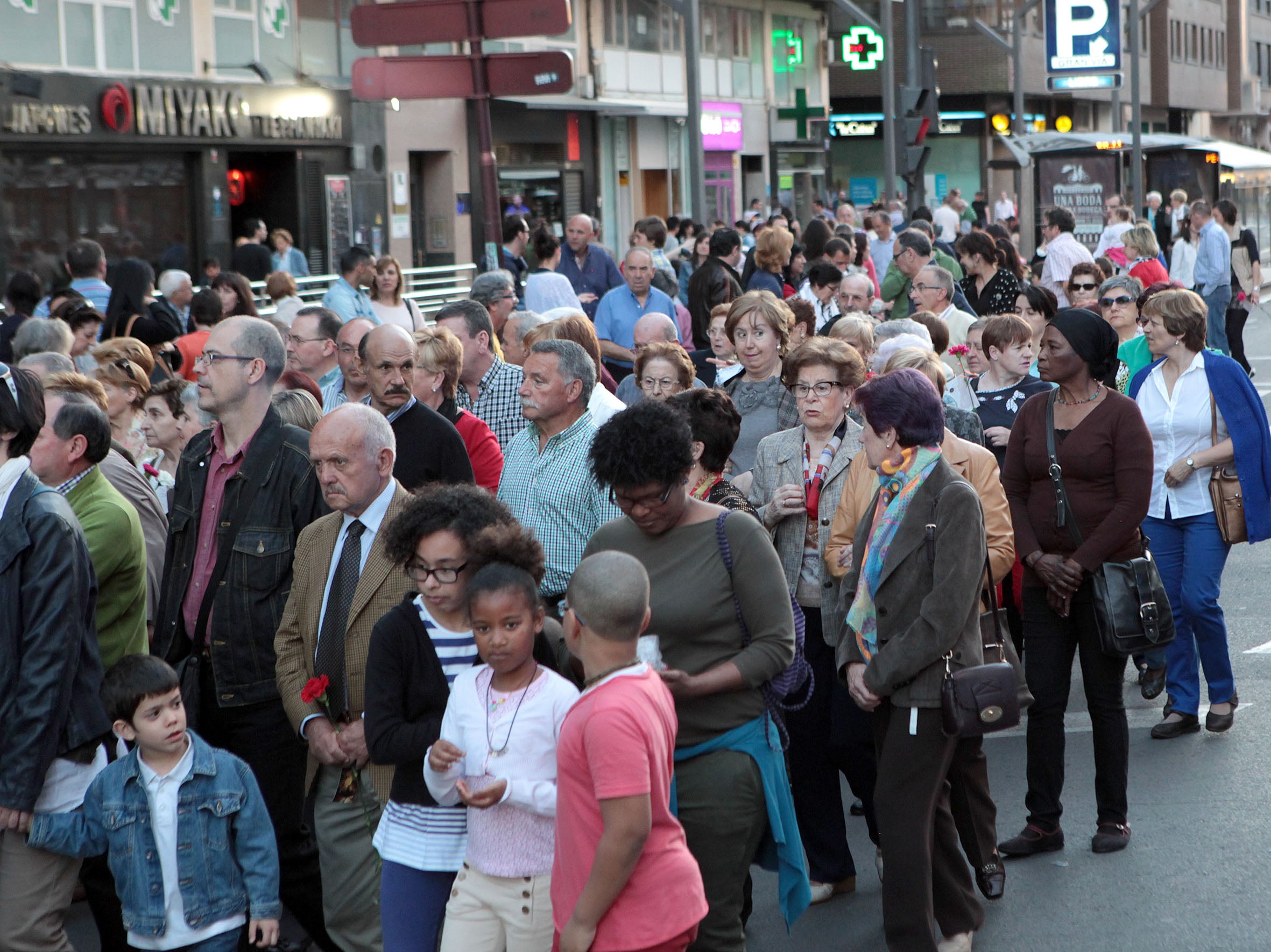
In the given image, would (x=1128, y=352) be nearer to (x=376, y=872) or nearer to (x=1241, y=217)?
(x=376, y=872)

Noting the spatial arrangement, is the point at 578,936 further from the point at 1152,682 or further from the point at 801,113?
the point at 801,113

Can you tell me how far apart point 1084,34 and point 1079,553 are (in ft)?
99.0

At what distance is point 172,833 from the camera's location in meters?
4.66

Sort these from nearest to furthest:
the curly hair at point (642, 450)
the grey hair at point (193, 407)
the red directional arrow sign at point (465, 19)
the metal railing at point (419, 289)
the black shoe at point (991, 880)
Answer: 1. the curly hair at point (642, 450)
2. the black shoe at point (991, 880)
3. the grey hair at point (193, 407)
4. the red directional arrow sign at point (465, 19)
5. the metal railing at point (419, 289)

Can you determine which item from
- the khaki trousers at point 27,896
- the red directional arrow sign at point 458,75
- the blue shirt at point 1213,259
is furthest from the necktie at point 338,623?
the blue shirt at point 1213,259

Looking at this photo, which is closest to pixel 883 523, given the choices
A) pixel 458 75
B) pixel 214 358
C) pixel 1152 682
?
pixel 214 358

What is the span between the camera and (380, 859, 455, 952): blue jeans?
13.8 ft

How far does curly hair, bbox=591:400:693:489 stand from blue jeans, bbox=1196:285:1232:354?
49.1 ft

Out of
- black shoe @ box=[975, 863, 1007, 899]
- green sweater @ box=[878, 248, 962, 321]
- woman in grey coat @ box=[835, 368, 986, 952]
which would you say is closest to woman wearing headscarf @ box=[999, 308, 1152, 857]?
black shoe @ box=[975, 863, 1007, 899]

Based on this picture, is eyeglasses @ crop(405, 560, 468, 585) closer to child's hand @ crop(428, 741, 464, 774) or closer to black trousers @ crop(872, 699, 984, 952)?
child's hand @ crop(428, 741, 464, 774)

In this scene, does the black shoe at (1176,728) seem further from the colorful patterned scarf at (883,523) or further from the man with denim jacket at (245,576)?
the man with denim jacket at (245,576)

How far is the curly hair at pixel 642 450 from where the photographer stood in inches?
175

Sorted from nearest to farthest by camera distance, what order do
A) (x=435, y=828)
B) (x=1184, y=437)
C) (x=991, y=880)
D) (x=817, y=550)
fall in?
(x=435, y=828) → (x=991, y=880) → (x=817, y=550) → (x=1184, y=437)

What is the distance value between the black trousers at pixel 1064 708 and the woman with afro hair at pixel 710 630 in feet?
6.08
